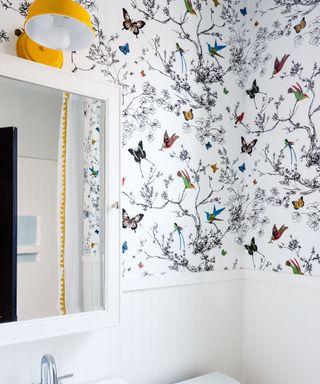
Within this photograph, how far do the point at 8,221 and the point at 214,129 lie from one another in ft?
3.33

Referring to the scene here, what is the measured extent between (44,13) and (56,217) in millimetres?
595

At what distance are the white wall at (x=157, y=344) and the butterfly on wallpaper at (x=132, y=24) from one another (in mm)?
985

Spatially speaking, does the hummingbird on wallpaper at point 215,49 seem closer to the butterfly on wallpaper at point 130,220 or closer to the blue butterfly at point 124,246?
the butterfly on wallpaper at point 130,220

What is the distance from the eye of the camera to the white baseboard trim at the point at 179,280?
61.0 inches

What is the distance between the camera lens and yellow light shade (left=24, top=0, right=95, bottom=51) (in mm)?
983

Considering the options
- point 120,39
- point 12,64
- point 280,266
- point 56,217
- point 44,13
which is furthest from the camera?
point 280,266

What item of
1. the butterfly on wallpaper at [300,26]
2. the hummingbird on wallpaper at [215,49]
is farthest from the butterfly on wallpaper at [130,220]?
the butterfly on wallpaper at [300,26]

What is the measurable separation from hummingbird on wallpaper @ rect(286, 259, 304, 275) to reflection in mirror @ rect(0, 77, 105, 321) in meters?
0.84

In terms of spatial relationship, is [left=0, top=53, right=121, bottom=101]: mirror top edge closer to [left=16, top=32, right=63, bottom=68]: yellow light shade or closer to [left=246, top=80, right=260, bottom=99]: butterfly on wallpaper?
[left=16, top=32, right=63, bottom=68]: yellow light shade

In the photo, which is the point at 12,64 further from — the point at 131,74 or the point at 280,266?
the point at 280,266

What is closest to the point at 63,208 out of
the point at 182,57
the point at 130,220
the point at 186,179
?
the point at 130,220

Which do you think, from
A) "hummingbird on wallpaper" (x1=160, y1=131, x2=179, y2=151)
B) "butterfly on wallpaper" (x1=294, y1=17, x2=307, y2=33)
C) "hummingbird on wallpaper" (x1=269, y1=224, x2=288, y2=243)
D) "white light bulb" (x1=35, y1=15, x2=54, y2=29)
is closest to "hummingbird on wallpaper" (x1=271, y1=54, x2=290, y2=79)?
"butterfly on wallpaper" (x1=294, y1=17, x2=307, y2=33)

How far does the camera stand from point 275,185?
1.85 m

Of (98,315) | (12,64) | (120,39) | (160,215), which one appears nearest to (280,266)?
(160,215)
